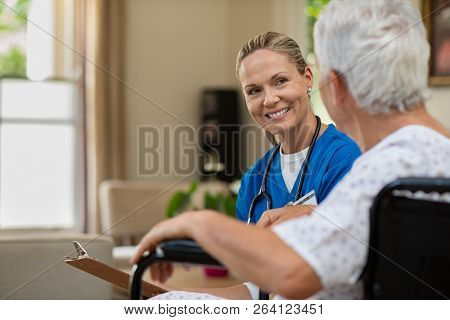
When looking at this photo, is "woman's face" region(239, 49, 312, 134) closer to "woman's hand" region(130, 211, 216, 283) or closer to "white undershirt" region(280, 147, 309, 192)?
"white undershirt" region(280, 147, 309, 192)

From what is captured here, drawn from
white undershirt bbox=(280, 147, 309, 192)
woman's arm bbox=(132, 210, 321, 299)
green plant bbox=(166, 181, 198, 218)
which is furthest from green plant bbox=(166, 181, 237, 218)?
woman's arm bbox=(132, 210, 321, 299)

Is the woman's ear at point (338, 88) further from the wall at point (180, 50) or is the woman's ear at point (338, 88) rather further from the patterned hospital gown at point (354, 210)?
the wall at point (180, 50)

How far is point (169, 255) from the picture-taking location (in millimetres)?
1150

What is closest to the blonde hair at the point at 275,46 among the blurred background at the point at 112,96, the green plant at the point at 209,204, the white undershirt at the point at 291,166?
the white undershirt at the point at 291,166

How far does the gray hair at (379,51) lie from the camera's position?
1.10m

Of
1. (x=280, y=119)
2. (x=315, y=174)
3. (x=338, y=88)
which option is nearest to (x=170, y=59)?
(x=280, y=119)

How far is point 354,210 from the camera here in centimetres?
103

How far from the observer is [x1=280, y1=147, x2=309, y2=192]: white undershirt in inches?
70.0

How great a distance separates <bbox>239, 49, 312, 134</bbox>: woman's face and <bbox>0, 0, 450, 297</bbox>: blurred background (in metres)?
3.69

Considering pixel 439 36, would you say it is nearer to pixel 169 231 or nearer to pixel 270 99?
pixel 270 99

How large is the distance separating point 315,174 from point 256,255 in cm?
70

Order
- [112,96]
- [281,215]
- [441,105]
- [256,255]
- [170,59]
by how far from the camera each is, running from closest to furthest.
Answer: [256,255] → [281,215] → [441,105] → [112,96] → [170,59]

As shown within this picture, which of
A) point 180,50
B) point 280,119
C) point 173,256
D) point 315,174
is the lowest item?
point 173,256
